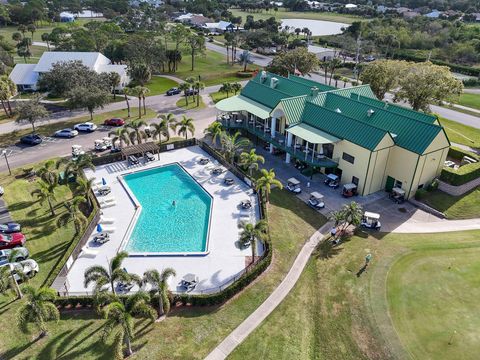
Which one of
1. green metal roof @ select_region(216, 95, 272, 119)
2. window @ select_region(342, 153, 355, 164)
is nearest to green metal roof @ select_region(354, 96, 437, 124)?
window @ select_region(342, 153, 355, 164)

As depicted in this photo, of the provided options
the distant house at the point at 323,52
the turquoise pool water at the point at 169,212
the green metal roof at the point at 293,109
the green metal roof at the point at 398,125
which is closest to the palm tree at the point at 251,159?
the turquoise pool water at the point at 169,212

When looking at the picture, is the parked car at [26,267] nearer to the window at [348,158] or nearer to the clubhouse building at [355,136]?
the clubhouse building at [355,136]

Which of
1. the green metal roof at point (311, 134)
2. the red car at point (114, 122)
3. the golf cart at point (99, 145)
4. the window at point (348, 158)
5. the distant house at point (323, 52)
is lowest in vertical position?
the golf cart at point (99, 145)

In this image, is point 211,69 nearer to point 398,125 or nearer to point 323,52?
point 323,52

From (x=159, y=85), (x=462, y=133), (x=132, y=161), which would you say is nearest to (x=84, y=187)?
(x=132, y=161)

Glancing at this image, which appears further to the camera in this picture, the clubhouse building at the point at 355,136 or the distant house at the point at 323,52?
the distant house at the point at 323,52

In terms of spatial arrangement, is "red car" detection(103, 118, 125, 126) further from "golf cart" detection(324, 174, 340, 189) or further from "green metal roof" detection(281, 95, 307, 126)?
"golf cart" detection(324, 174, 340, 189)
